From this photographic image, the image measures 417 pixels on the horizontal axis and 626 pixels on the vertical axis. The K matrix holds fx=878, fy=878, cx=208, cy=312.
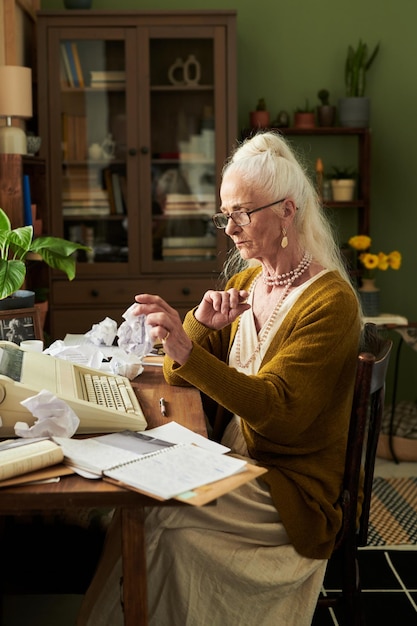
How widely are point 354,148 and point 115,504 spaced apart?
3400 mm

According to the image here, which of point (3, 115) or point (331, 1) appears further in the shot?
point (331, 1)

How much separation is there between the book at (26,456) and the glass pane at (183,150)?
2716mm

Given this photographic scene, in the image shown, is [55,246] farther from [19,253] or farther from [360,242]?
[360,242]

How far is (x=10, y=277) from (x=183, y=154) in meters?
1.73

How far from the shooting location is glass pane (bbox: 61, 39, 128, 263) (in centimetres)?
407

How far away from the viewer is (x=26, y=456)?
1.42 m

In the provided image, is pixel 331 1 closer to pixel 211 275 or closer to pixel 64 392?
pixel 211 275

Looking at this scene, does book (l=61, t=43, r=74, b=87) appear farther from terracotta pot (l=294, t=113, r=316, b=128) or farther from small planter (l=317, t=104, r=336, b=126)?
small planter (l=317, t=104, r=336, b=126)

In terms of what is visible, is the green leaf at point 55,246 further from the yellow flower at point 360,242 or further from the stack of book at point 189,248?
the yellow flower at point 360,242

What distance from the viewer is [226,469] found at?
56.5 inches

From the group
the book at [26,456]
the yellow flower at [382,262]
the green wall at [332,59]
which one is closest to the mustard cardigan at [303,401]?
the book at [26,456]

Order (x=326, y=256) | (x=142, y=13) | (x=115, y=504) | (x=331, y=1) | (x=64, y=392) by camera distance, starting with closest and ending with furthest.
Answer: (x=115, y=504)
(x=64, y=392)
(x=326, y=256)
(x=142, y=13)
(x=331, y=1)

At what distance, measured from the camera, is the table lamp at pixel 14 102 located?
11.2ft

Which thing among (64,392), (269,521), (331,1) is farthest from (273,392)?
(331,1)
